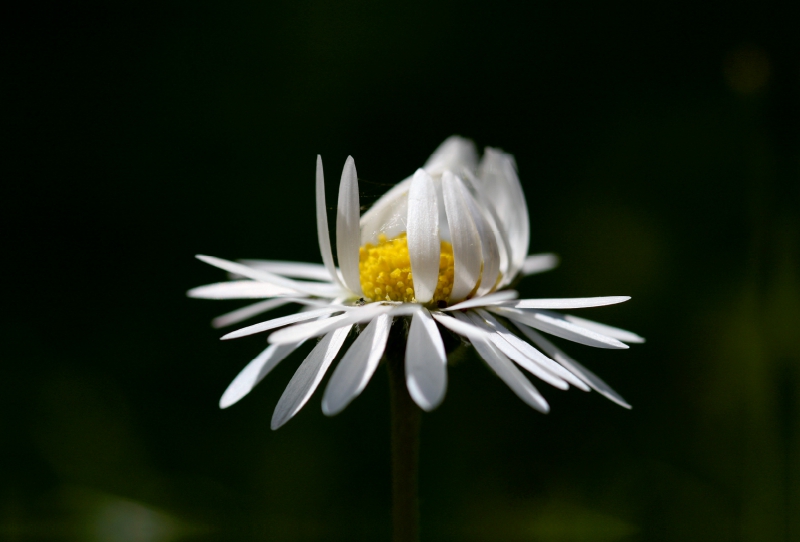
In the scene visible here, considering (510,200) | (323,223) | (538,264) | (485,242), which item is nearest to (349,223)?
(323,223)

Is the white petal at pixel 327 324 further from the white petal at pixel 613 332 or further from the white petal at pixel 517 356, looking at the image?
the white petal at pixel 613 332

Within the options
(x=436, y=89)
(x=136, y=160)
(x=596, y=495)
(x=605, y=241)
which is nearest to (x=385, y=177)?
(x=436, y=89)

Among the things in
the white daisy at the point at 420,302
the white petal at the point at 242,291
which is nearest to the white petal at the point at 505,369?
the white daisy at the point at 420,302

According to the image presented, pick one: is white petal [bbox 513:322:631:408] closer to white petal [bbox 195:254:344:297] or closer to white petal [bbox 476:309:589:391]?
white petal [bbox 476:309:589:391]

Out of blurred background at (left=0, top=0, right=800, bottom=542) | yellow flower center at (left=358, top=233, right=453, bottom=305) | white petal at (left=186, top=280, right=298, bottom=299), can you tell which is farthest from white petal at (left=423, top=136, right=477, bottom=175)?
blurred background at (left=0, top=0, right=800, bottom=542)

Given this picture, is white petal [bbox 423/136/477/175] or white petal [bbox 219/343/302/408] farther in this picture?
white petal [bbox 423/136/477/175]

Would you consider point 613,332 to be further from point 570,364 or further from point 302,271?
point 302,271
